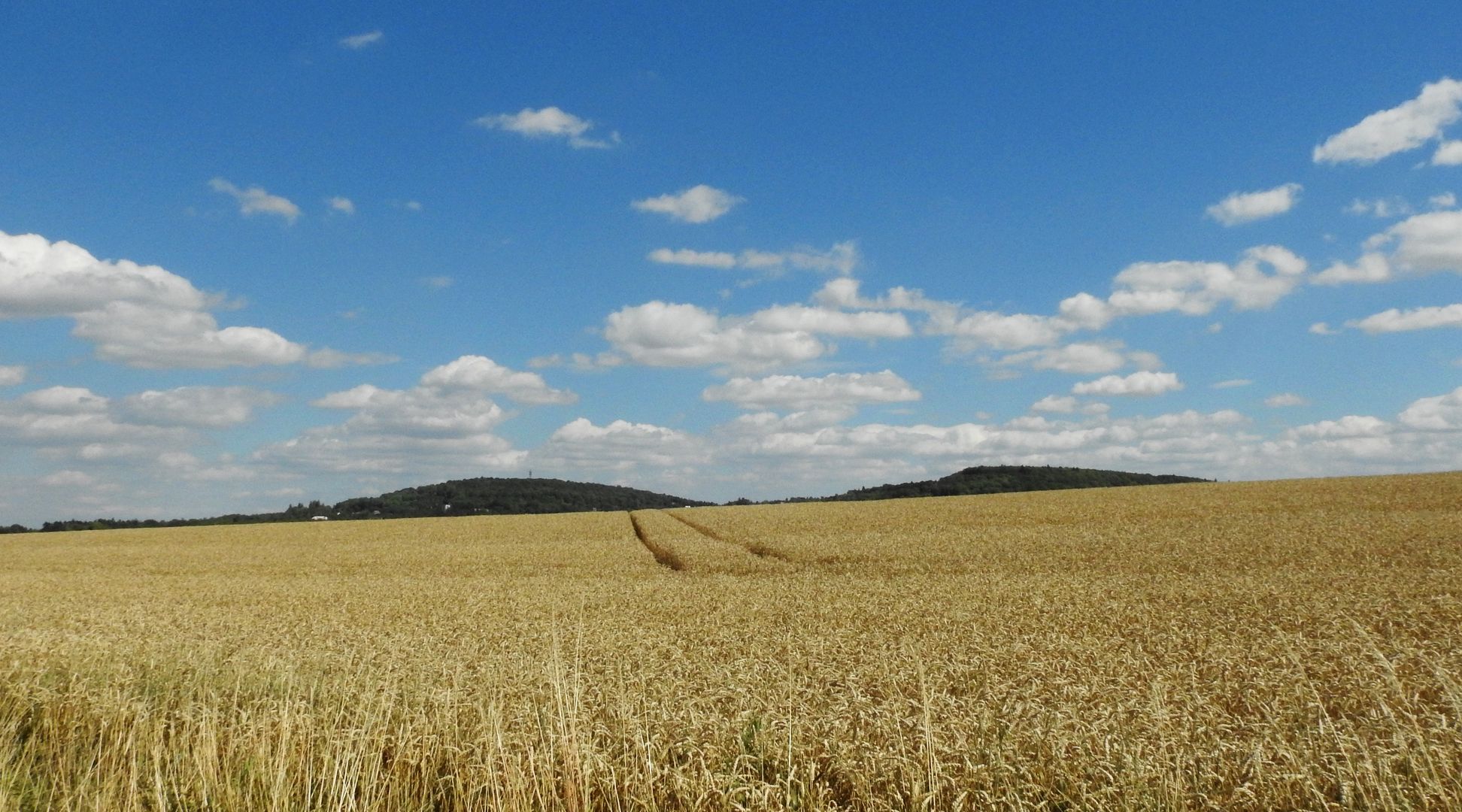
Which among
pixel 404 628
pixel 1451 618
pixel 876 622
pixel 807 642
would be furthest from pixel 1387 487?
pixel 404 628

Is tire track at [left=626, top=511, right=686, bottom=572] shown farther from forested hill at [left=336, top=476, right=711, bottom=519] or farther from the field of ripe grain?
forested hill at [left=336, top=476, right=711, bottom=519]

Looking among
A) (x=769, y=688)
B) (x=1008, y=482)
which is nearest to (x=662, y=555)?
(x=769, y=688)

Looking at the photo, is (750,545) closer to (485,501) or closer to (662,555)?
(662,555)

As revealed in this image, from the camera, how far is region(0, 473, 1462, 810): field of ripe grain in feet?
21.5

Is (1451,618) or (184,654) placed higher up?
(184,654)

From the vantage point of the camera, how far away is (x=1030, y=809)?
5988 millimetres

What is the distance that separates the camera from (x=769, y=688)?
9453 millimetres

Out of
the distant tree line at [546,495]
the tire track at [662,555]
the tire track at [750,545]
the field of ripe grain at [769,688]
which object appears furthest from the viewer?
the distant tree line at [546,495]

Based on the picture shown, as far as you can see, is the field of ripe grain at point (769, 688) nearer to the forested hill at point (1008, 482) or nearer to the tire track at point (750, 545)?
the tire track at point (750, 545)

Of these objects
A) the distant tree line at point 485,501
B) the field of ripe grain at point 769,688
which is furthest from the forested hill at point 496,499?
the field of ripe grain at point 769,688

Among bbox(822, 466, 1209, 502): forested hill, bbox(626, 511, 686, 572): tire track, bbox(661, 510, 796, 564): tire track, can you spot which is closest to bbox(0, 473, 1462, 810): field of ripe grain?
bbox(626, 511, 686, 572): tire track

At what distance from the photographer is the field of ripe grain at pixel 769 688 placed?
258 inches

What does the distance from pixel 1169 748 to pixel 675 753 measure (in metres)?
Answer: 4.21

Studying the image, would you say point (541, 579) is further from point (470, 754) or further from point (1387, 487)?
point (1387, 487)
